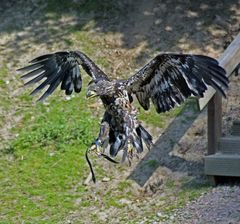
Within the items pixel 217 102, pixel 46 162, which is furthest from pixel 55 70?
pixel 46 162

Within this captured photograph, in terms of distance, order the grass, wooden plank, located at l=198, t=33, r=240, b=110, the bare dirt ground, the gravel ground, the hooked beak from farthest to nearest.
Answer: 1. the bare dirt ground
2. the grass
3. wooden plank, located at l=198, t=33, r=240, b=110
4. the gravel ground
5. the hooked beak

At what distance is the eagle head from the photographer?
18.2ft

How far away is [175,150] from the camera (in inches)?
357

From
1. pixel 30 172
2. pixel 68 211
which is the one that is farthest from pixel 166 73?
pixel 30 172

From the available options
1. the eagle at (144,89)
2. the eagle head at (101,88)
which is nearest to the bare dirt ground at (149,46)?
the eagle at (144,89)

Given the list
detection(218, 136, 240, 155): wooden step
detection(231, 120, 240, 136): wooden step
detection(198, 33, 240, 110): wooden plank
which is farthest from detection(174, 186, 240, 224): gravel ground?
detection(198, 33, 240, 110): wooden plank

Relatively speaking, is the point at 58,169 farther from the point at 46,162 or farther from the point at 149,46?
the point at 149,46

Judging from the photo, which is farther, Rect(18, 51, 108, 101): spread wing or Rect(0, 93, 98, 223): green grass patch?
Rect(0, 93, 98, 223): green grass patch

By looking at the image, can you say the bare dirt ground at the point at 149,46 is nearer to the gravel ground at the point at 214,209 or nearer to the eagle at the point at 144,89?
the gravel ground at the point at 214,209

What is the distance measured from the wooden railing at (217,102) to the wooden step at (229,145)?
64mm

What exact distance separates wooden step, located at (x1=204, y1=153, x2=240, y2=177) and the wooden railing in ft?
0.72

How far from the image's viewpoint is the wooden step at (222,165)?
26.1 feet

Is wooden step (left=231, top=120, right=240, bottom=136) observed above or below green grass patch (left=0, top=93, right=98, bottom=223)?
above

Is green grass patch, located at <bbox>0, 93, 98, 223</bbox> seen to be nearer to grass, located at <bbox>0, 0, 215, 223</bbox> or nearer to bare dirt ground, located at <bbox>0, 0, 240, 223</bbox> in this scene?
grass, located at <bbox>0, 0, 215, 223</bbox>
